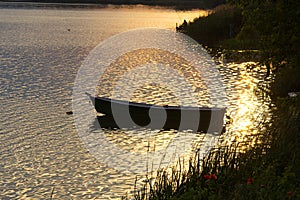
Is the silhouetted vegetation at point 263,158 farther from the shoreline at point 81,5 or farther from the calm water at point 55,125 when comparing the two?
the shoreline at point 81,5

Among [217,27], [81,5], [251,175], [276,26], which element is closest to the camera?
[251,175]

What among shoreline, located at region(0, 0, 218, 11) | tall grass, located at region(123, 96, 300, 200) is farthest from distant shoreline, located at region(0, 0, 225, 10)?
tall grass, located at region(123, 96, 300, 200)

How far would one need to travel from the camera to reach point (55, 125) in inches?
1091


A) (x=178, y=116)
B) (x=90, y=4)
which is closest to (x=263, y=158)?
(x=178, y=116)

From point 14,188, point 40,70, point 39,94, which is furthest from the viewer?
point 40,70

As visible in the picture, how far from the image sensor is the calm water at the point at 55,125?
769 inches

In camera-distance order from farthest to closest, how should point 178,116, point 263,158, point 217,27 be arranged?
point 217,27 → point 178,116 → point 263,158

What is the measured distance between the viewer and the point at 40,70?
46000 millimetres

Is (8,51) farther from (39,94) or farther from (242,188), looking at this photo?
(242,188)

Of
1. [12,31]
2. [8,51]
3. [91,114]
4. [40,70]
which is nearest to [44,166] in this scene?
[91,114]

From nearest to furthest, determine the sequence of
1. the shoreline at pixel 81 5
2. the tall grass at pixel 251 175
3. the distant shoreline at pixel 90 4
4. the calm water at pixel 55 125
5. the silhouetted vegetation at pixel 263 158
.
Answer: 1. the tall grass at pixel 251 175
2. the silhouetted vegetation at pixel 263 158
3. the calm water at pixel 55 125
4. the shoreline at pixel 81 5
5. the distant shoreline at pixel 90 4

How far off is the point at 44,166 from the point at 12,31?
206 ft

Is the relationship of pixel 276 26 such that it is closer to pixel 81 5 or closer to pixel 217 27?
pixel 217 27

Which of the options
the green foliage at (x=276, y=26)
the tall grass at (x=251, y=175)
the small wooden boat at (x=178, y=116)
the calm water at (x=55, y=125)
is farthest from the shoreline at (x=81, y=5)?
the tall grass at (x=251, y=175)
